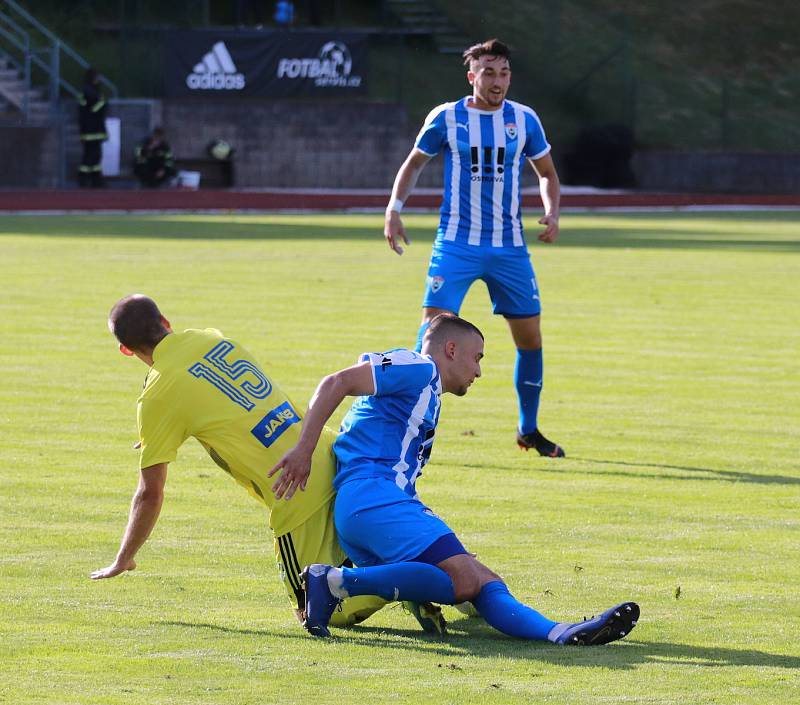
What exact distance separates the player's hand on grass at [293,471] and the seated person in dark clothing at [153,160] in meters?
34.7

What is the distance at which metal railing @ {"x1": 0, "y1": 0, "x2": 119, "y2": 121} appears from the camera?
42.1m

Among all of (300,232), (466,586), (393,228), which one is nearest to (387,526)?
(466,586)

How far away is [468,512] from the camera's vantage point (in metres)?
8.62

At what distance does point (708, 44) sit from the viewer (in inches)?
2169

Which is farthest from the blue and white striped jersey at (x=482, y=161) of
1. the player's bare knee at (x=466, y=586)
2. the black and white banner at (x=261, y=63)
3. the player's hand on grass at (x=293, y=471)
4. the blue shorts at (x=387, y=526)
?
the black and white banner at (x=261, y=63)

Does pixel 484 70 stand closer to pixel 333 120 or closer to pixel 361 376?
pixel 361 376

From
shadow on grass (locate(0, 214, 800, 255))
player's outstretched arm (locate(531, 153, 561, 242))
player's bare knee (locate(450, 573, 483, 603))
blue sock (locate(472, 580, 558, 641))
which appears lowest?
shadow on grass (locate(0, 214, 800, 255))

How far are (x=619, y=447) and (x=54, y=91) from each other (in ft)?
111

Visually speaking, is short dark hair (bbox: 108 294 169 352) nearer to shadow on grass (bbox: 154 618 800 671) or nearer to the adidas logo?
shadow on grass (bbox: 154 618 800 671)

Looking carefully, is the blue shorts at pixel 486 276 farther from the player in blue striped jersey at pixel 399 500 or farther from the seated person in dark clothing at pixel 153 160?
the seated person in dark clothing at pixel 153 160

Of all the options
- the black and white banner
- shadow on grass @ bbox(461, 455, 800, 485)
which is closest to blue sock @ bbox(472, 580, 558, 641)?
shadow on grass @ bbox(461, 455, 800, 485)

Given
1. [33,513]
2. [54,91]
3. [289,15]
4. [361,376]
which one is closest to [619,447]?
[33,513]

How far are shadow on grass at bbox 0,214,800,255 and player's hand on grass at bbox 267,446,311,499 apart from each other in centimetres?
2176

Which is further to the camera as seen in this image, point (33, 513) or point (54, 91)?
point (54, 91)
